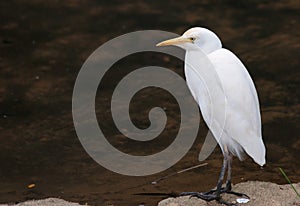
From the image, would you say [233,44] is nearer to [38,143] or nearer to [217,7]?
[217,7]

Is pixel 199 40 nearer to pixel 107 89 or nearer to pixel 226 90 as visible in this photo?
pixel 226 90

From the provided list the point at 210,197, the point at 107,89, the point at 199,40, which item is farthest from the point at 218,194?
the point at 107,89

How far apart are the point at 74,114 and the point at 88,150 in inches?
21.5

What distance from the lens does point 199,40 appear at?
11.9ft

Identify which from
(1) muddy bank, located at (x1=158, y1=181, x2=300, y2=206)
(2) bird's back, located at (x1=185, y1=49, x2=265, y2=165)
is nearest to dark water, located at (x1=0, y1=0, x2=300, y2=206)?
(1) muddy bank, located at (x1=158, y1=181, x2=300, y2=206)

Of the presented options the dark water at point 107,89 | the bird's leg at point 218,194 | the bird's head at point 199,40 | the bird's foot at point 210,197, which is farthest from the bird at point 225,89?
the dark water at point 107,89

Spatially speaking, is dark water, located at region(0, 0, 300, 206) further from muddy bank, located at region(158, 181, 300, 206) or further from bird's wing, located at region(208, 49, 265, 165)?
bird's wing, located at region(208, 49, 265, 165)

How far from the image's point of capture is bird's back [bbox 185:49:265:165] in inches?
145

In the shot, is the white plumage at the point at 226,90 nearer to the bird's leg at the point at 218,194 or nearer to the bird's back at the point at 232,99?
the bird's back at the point at 232,99

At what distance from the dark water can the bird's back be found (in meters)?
Answer: 0.76

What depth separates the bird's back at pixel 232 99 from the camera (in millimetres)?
3674

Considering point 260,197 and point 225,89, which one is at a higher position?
point 225,89

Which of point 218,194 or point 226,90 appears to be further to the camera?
point 218,194

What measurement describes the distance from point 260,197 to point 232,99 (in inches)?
22.9
